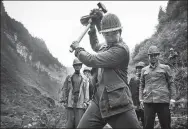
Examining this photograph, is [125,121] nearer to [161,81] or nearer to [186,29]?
[161,81]

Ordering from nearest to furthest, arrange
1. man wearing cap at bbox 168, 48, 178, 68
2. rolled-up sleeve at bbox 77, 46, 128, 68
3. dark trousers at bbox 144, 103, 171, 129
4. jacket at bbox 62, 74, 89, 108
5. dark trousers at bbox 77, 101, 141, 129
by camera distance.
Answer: dark trousers at bbox 77, 101, 141, 129, rolled-up sleeve at bbox 77, 46, 128, 68, dark trousers at bbox 144, 103, 171, 129, jacket at bbox 62, 74, 89, 108, man wearing cap at bbox 168, 48, 178, 68

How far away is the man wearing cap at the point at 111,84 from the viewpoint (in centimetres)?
287

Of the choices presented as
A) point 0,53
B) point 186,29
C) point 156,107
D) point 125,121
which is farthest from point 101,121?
point 186,29

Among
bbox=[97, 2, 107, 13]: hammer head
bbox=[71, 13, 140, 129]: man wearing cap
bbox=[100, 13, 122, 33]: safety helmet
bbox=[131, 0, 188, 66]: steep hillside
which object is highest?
bbox=[131, 0, 188, 66]: steep hillside

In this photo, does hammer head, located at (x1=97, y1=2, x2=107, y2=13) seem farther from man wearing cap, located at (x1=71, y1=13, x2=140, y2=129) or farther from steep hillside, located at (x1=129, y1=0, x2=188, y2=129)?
steep hillside, located at (x1=129, y1=0, x2=188, y2=129)

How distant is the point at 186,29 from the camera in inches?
651

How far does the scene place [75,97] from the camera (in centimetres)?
669

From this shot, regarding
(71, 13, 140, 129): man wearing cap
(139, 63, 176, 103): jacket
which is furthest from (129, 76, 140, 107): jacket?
(71, 13, 140, 129): man wearing cap

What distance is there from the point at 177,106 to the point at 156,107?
4.87 meters

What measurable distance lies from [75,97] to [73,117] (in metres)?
0.57

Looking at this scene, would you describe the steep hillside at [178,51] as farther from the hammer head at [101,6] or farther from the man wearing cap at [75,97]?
the hammer head at [101,6]

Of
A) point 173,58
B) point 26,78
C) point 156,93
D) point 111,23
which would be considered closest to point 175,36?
point 173,58

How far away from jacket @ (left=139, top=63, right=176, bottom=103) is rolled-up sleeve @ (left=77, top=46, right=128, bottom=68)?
2770 millimetres

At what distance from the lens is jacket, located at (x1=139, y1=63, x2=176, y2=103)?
541cm
